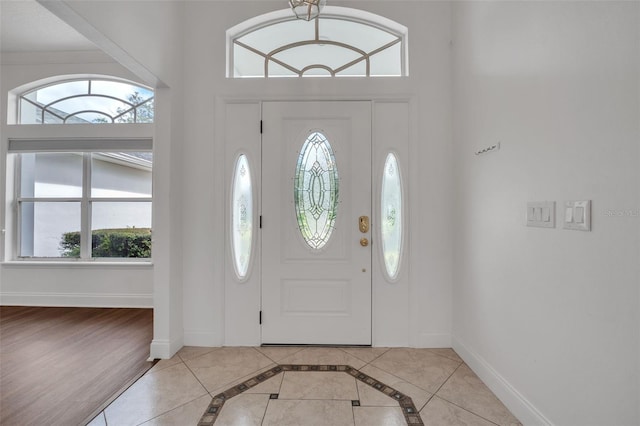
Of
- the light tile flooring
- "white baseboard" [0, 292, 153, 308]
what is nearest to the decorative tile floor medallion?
the light tile flooring

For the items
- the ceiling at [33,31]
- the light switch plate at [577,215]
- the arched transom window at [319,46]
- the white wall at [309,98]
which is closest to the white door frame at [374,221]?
the white wall at [309,98]

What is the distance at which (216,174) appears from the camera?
2559mm

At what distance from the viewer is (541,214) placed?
1488mm

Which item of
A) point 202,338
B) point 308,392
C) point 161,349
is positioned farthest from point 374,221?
point 161,349

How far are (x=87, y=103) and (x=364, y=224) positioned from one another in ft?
13.4

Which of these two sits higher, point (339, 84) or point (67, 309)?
point (339, 84)

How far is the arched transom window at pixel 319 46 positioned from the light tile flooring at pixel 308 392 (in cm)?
256

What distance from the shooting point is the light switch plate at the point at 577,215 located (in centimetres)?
122

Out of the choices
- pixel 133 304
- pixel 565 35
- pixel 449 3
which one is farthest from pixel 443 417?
pixel 133 304

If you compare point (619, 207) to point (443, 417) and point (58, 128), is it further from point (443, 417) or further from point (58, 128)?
point (58, 128)

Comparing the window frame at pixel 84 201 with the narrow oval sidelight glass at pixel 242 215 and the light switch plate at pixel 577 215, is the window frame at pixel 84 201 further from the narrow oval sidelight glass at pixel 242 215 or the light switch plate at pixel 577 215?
the light switch plate at pixel 577 215

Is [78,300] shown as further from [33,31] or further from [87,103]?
→ [33,31]

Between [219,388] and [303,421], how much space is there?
67 centimetres

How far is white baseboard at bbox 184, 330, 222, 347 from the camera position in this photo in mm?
2535
